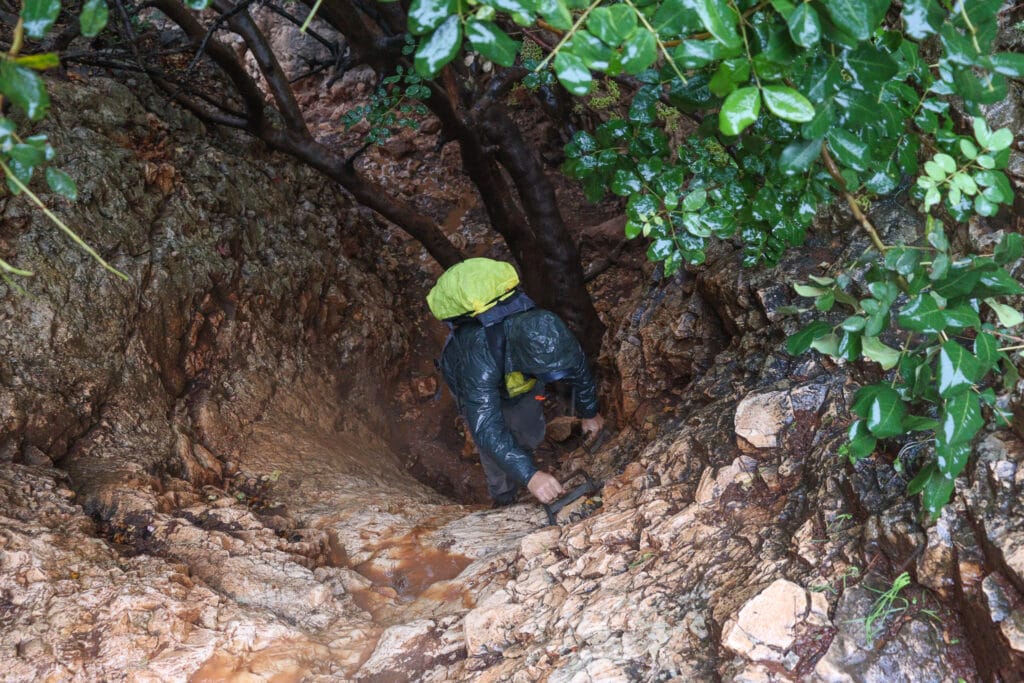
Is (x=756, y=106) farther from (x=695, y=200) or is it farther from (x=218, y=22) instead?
(x=218, y=22)

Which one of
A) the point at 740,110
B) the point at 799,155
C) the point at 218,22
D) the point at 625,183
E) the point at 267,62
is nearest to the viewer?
the point at 740,110

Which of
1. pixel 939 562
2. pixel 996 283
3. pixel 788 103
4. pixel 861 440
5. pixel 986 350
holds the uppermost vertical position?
pixel 788 103

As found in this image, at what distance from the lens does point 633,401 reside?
A: 4590 mm

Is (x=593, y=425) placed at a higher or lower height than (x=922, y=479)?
lower

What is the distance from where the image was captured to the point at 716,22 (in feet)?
3.79

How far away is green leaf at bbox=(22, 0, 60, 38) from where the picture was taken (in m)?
1.07

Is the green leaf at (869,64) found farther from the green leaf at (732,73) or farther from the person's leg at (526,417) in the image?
the person's leg at (526,417)

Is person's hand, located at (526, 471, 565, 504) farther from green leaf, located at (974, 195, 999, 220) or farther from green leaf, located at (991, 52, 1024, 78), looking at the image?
green leaf, located at (991, 52, 1024, 78)

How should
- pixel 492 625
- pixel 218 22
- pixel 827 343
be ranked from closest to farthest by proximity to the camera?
pixel 827 343, pixel 492 625, pixel 218 22

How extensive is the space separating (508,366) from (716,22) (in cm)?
272

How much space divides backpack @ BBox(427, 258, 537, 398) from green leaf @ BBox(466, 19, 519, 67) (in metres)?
2.37

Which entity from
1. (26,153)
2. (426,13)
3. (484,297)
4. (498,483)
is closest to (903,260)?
(426,13)

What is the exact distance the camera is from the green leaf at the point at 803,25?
114 cm

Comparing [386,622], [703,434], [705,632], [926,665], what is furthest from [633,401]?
[926,665]
